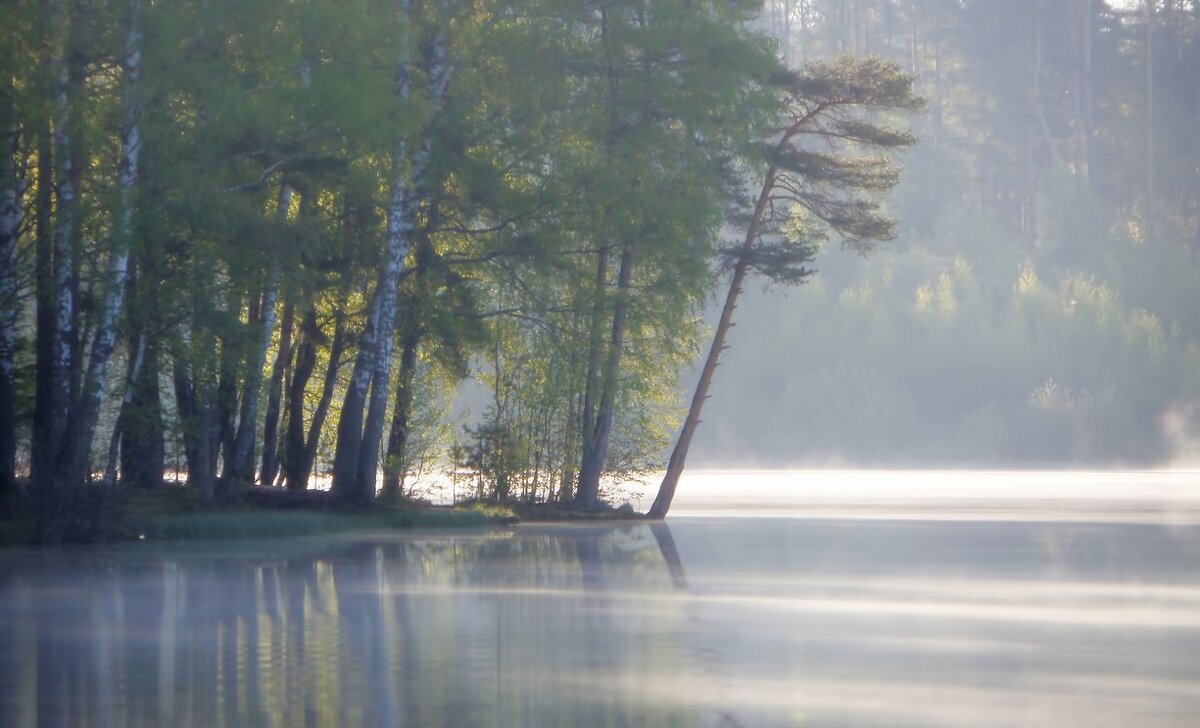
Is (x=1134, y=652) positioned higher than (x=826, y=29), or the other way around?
(x=826, y=29)

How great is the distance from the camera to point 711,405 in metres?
63.9

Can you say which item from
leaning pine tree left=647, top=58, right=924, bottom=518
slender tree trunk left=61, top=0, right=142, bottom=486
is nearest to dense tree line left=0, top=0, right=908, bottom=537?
slender tree trunk left=61, top=0, right=142, bottom=486

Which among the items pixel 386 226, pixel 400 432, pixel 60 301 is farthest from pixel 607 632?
pixel 400 432

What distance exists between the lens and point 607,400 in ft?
81.0

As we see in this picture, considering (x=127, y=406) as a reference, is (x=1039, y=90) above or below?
above

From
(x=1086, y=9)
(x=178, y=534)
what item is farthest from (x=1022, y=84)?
(x=178, y=534)

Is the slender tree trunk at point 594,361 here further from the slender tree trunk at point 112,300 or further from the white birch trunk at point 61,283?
the white birch trunk at point 61,283

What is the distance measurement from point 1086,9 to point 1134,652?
5864 cm

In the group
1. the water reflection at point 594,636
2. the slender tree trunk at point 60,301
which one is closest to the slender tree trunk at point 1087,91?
the water reflection at point 594,636

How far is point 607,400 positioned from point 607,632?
46.0ft

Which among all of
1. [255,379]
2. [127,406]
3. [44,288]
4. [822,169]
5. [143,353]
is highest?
[822,169]

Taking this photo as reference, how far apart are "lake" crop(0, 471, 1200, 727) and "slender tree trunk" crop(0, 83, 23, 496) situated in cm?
216

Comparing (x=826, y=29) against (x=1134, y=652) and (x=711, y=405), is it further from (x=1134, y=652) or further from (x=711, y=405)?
(x=1134, y=652)

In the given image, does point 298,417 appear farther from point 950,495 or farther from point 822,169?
point 950,495
